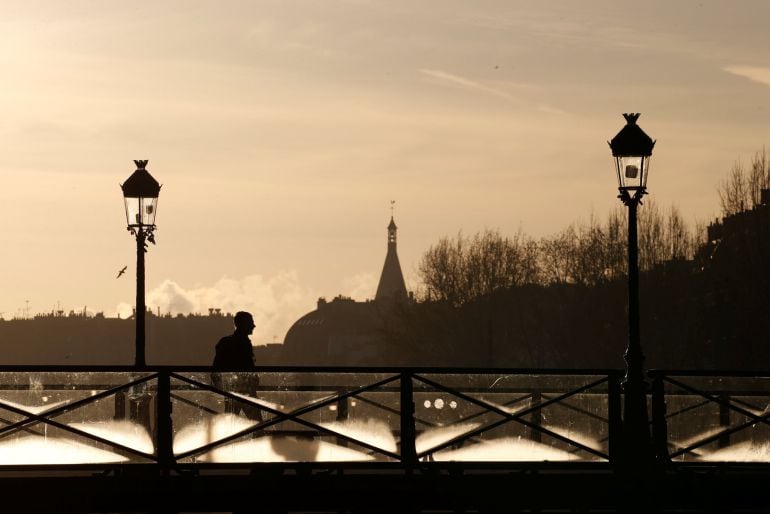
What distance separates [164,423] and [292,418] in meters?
1.42

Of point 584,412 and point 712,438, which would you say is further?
point 712,438

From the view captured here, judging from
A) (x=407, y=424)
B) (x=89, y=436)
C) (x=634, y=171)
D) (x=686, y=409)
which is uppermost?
(x=634, y=171)

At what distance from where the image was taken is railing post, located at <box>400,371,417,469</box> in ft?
73.7

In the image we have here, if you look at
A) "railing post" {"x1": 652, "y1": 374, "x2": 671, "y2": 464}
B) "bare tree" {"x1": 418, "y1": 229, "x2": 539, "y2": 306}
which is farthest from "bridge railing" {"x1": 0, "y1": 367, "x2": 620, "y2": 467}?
"bare tree" {"x1": 418, "y1": 229, "x2": 539, "y2": 306}

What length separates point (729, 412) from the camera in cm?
2366

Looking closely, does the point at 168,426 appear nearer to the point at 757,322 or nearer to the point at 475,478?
the point at 475,478

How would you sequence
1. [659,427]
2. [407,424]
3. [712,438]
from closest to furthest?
[407,424] < [659,427] < [712,438]

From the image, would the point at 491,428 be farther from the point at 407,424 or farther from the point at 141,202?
the point at 141,202

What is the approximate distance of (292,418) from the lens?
2233 centimetres

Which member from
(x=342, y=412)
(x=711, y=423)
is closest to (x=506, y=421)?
(x=342, y=412)

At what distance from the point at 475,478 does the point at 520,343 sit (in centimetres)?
6467

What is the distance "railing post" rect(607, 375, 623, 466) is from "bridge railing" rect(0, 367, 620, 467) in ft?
0.05

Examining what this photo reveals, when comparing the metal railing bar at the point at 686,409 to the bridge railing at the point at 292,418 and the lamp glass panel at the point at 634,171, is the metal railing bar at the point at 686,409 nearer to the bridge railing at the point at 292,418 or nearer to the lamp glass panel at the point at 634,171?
the bridge railing at the point at 292,418

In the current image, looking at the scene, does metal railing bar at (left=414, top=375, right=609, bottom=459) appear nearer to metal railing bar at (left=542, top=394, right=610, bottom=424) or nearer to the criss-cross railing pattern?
the criss-cross railing pattern
